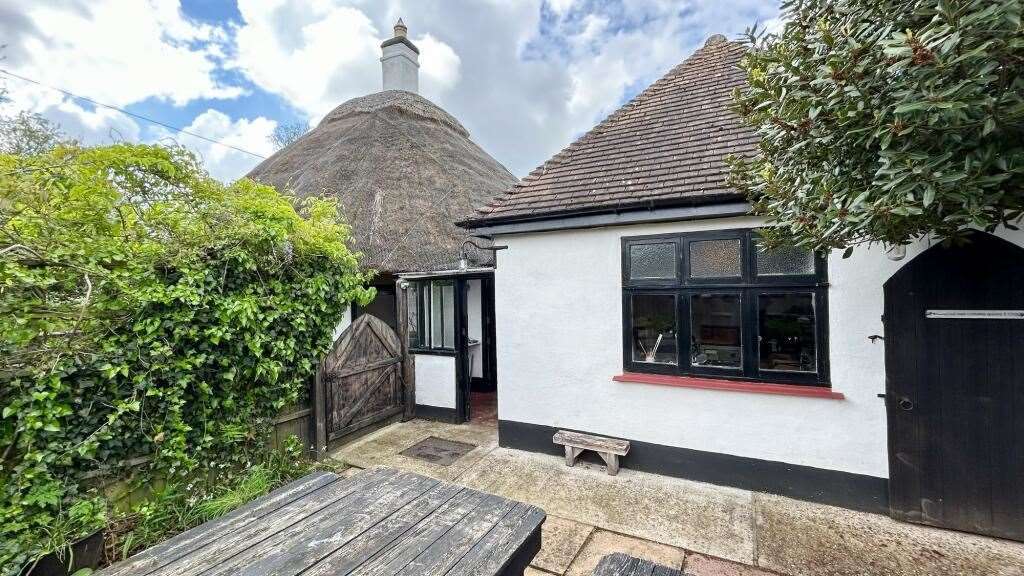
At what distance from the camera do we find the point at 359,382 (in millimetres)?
5184

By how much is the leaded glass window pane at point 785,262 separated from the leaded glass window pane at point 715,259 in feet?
0.69

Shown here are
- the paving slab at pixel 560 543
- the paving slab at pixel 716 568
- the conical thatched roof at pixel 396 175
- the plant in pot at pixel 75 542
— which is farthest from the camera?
the conical thatched roof at pixel 396 175

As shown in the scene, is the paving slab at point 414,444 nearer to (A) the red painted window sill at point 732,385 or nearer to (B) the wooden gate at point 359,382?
(B) the wooden gate at point 359,382

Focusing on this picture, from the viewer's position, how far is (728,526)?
3.20 meters

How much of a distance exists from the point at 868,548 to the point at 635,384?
6.81 ft

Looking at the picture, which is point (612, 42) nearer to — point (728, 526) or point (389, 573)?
point (728, 526)

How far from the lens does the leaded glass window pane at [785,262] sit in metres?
3.57

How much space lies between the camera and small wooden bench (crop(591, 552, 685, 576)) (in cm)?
183

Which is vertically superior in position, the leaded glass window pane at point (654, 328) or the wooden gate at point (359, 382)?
the leaded glass window pane at point (654, 328)

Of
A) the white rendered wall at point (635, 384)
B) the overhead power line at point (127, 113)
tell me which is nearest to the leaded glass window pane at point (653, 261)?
the white rendered wall at point (635, 384)

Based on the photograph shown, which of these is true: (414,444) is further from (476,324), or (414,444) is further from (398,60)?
(398,60)

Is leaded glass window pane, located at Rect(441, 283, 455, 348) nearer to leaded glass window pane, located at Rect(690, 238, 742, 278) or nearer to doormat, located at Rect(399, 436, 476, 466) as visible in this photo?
doormat, located at Rect(399, 436, 476, 466)

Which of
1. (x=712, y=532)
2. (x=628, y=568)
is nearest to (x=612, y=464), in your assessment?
(x=712, y=532)

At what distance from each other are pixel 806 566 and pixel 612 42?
29.6ft
